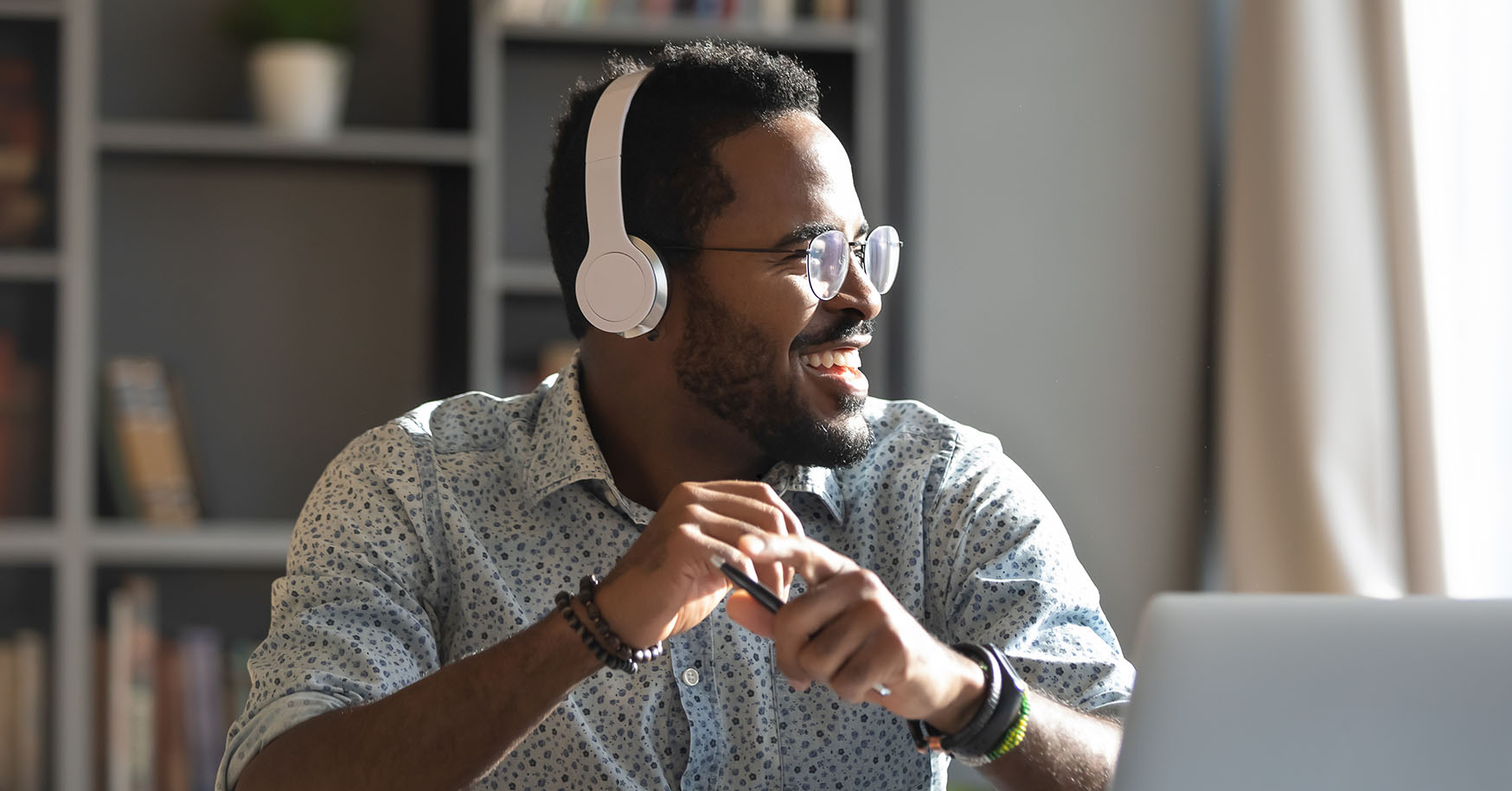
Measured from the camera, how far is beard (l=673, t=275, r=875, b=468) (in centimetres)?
138

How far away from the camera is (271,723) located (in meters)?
1.16

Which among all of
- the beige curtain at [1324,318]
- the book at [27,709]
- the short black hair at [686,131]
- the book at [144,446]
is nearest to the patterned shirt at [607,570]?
the short black hair at [686,131]

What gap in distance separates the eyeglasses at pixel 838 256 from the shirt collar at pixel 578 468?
0.57ft

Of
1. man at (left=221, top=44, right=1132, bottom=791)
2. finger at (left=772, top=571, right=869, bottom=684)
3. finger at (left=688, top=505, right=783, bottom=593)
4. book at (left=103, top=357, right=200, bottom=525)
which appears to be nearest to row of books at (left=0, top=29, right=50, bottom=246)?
book at (left=103, top=357, right=200, bottom=525)

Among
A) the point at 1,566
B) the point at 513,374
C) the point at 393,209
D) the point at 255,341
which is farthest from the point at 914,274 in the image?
the point at 1,566

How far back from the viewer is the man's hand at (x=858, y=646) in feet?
3.19

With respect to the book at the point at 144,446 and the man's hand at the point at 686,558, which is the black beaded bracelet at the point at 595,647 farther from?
the book at the point at 144,446

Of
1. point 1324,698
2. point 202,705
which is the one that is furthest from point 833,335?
point 202,705

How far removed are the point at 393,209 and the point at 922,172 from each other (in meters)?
0.99

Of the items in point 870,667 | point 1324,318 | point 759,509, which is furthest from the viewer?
point 1324,318

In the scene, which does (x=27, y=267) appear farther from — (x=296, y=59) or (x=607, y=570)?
(x=607, y=570)

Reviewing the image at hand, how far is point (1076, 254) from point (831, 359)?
134 centimetres

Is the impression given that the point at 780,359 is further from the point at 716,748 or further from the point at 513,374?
the point at 513,374

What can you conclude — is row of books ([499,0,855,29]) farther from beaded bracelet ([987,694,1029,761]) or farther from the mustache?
beaded bracelet ([987,694,1029,761])
